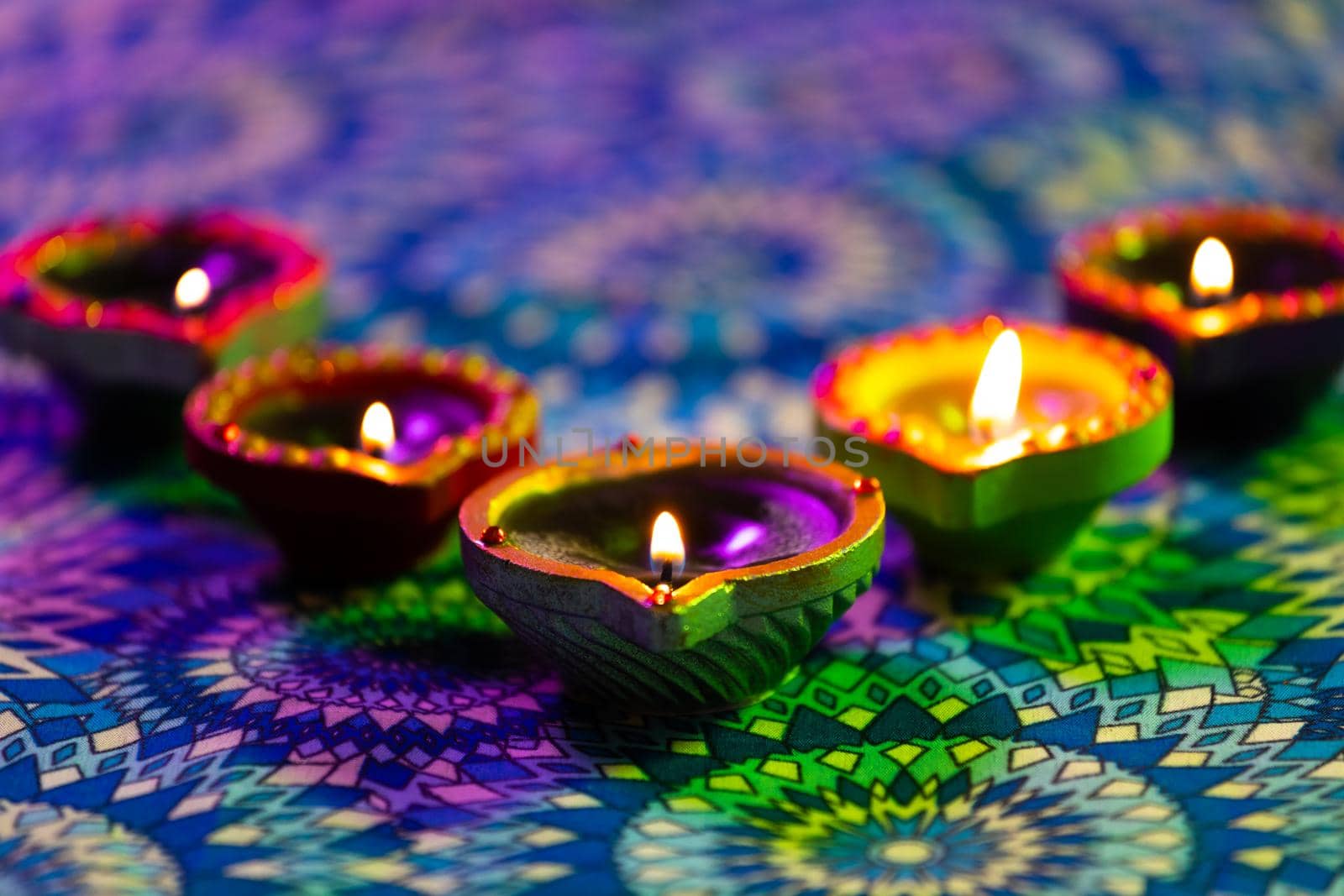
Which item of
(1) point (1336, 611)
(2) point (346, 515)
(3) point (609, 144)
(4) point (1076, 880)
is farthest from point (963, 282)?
(4) point (1076, 880)

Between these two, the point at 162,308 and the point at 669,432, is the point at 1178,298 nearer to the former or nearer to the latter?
the point at 669,432

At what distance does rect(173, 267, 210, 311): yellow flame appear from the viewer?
114 cm

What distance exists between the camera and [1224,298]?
3.73ft

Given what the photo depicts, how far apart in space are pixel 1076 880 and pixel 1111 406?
328 millimetres

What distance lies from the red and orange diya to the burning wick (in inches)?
15.4

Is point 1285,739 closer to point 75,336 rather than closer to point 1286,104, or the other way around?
point 75,336

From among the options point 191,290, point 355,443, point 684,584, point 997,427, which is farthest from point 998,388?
point 191,290

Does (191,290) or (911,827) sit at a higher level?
(191,290)

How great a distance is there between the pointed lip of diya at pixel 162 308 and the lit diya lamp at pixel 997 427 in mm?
382

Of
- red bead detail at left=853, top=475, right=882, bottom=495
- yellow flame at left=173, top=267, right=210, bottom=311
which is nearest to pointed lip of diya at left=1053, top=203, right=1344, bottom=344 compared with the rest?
red bead detail at left=853, top=475, right=882, bottom=495

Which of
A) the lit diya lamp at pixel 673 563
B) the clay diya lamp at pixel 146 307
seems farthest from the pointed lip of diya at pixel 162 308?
the lit diya lamp at pixel 673 563

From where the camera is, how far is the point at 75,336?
1.07 meters

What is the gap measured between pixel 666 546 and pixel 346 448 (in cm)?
30

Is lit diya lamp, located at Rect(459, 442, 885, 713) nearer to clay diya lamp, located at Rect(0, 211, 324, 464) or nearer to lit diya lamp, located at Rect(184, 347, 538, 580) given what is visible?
lit diya lamp, located at Rect(184, 347, 538, 580)
